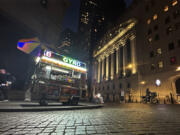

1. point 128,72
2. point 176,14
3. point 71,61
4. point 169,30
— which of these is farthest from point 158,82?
point 71,61

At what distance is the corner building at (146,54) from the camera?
65.5 ft

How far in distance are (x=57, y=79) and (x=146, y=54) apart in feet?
78.7

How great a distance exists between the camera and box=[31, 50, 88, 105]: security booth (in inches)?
290

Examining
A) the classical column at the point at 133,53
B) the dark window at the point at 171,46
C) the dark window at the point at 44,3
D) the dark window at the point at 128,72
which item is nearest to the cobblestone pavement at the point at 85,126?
the dark window at the point at 44,3

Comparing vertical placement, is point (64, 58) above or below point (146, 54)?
below

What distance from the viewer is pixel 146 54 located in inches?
994

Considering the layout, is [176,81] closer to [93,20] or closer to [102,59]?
[102,59]

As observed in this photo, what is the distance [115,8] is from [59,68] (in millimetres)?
83390

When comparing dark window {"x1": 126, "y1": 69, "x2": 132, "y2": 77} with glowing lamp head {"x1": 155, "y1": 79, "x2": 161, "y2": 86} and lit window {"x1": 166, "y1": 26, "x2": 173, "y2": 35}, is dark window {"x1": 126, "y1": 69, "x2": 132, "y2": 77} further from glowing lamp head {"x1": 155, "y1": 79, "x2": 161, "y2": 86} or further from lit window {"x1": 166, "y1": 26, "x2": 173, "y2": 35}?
lit window {"x1": 166, "y1": 26, "x2": 173, "y2": 35}

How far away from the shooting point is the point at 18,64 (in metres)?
10.8

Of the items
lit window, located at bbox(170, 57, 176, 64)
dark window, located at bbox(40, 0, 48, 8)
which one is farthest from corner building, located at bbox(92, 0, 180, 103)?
dark window, located at bbox(40, 0, 48, 8)

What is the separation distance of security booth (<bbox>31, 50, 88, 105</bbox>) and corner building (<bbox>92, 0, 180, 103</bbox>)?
9780 millimetres

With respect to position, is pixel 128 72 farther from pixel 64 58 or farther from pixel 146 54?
pixel 64 58

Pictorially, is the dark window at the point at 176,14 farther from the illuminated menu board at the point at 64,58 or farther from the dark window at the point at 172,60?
the illuminated menu board at the point at 64,58
